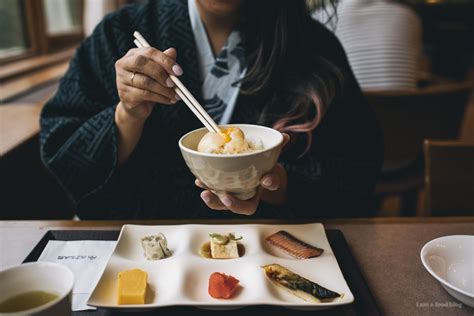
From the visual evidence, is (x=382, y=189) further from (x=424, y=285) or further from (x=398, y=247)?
(x=424, y=285)

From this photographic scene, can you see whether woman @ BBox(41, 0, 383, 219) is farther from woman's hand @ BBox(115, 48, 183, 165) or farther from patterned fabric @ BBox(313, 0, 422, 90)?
patterned fabric @ BBox(313, 0, 422, 90)

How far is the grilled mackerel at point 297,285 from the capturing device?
704 millimetres

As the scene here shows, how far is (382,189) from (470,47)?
6072 millimetres

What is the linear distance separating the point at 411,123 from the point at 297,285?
4.29 feet

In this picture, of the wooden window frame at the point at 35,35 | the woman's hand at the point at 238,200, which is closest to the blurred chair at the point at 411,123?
the woman's hand at the point at 238,200

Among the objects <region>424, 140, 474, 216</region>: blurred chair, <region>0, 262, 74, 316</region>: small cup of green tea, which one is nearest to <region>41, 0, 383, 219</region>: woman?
<region>424, 140, 474, 216</region>: blurred chair

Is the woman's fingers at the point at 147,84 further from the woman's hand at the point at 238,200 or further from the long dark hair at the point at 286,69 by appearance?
the long dark hair at the point at 286,69

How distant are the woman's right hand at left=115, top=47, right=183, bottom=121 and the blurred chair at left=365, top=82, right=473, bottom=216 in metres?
1.09

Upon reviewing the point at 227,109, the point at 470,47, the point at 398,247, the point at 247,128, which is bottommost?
the point at 470,47

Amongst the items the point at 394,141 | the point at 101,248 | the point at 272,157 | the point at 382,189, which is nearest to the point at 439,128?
the point at 394,141

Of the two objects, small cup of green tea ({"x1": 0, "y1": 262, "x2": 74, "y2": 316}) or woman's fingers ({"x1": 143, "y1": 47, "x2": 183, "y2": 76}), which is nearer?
small cup of green tea ({"x1": 0, "y1": 262, "x2": 74, "y2": 316})

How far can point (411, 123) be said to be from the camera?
180 cm

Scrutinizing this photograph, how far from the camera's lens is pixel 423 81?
2.88 metres

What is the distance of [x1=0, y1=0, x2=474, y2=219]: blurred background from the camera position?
1.23m
